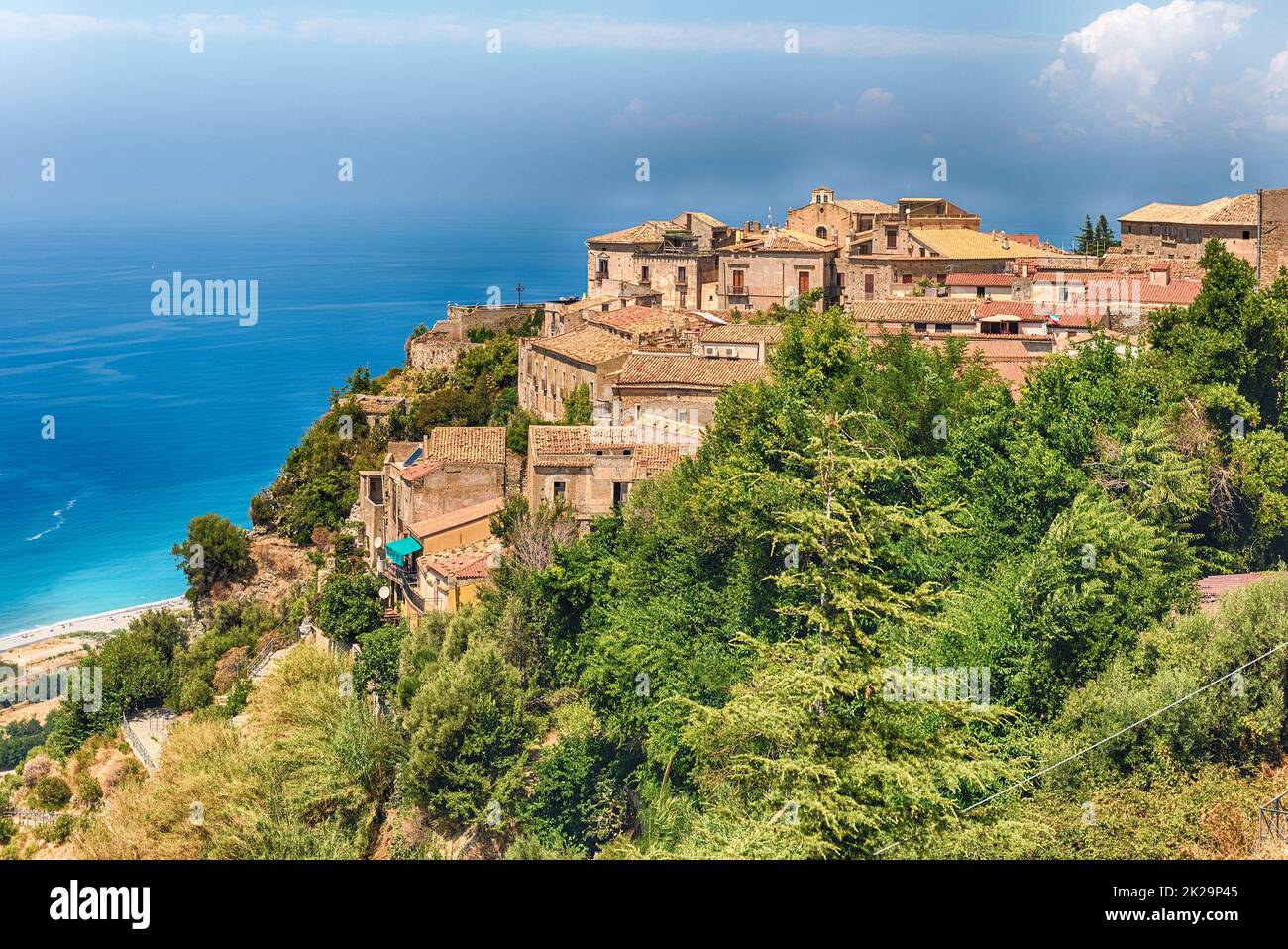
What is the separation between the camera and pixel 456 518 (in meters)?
29.6

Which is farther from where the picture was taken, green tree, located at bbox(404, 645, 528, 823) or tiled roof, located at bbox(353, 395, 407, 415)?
tiled roof, located at bbox(353, 395, 407, 415)

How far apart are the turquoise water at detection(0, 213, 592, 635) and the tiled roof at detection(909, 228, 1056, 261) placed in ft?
122

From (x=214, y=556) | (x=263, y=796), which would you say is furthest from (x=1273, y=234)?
(x=214, y=556)

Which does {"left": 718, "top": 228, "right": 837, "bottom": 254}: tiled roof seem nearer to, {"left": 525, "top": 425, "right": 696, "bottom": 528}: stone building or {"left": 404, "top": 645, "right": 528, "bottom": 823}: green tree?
{"left": 525, "top": 425, "right": 696, "bottom": 528}: stone building

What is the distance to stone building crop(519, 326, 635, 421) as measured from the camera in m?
34.4

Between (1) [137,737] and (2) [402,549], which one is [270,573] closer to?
(1) [137,737]

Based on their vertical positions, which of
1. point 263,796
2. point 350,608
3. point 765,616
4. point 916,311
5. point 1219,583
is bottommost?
point 263,796

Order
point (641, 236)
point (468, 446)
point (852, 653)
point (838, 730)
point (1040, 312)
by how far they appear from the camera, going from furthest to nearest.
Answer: point (641, 236)
point (1040, 312)
point (468, 446)
point (852, 653)
point (838, 730)

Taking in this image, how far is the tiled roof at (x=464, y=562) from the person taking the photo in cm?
2701

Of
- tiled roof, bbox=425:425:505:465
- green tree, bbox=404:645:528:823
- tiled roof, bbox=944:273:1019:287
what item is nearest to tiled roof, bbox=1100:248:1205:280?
tiled roof, bbox=944:273:1019:287

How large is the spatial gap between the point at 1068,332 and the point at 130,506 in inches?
2297

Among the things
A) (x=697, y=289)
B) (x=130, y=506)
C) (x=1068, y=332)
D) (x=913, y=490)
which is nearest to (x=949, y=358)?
(x=913, y=490)

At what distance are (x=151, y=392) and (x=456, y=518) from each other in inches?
3526
